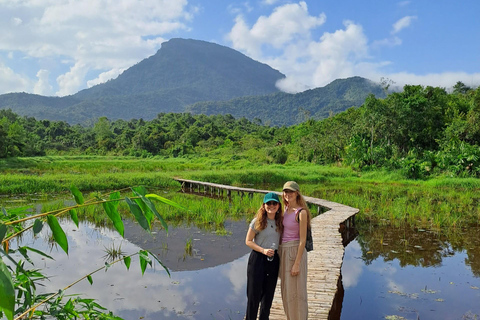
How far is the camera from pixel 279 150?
30000mm

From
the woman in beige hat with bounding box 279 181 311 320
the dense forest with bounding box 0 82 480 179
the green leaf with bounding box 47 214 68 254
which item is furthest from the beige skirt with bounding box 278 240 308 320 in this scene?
the dense forest with bounding box 0 82 480 179

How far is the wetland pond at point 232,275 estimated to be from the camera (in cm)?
491

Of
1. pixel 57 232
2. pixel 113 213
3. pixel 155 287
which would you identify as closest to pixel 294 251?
pixel 113 213

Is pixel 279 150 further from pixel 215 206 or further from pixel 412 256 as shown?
pixel 412 256

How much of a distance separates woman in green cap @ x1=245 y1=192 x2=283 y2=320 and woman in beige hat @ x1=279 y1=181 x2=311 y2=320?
0.22 feet

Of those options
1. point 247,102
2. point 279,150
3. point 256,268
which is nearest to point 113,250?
point 256,268

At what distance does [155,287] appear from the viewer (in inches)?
218

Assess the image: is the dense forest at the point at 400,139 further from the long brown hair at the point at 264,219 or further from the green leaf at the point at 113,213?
the green leaf at the point at 113,213

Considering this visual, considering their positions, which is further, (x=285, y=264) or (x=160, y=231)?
(x=160, y=231)

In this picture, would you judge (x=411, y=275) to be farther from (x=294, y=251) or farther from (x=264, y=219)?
(x=264, y=219)

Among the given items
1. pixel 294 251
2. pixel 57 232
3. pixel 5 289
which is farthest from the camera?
Result: pixel 294 251

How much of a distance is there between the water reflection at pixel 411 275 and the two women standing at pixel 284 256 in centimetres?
215

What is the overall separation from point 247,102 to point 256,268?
15696 centimetres

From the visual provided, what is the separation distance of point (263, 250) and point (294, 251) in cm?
26
